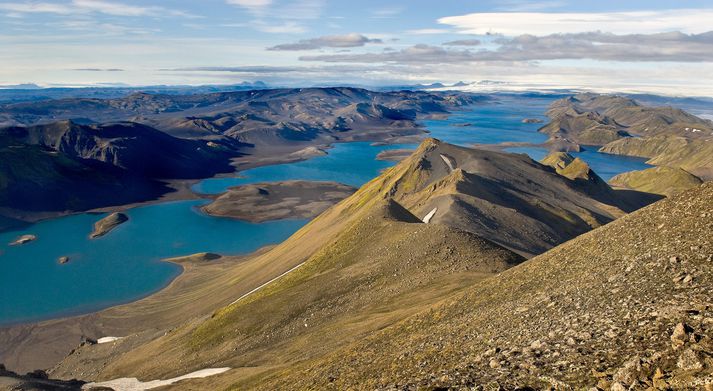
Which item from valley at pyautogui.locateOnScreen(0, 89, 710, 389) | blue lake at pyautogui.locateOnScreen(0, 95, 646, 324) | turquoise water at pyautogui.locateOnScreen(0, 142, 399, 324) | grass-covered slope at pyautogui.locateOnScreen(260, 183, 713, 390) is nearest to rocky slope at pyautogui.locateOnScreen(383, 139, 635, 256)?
valley at pyautogui.locateOnScreen(0, 89, 710, 389)

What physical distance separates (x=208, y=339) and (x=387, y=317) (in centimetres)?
2674

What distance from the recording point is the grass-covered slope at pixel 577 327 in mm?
19984

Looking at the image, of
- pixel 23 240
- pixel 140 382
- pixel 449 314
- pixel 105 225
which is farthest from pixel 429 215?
pixel 23 240

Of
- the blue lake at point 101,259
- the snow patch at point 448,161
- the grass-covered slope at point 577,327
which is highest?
the grass-covered slope at point 577,327

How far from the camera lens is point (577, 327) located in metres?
24.8

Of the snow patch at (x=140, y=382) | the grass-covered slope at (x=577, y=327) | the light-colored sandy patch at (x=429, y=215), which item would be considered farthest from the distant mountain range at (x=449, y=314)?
the snow patch at (x=140, y=382)

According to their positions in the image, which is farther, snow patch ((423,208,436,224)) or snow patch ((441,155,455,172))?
→ snow patch ((441,155,455,172))

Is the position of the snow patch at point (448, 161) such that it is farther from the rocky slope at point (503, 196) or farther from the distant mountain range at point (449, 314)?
the distant mountain range at point (449, 314)

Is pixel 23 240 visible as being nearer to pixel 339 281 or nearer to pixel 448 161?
pixel 448 161

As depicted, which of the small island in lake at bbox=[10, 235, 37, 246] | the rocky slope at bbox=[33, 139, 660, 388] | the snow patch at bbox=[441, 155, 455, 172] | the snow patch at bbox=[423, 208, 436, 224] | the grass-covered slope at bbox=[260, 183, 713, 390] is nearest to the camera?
the grass-covered slope at bbox=[260, 183, 713, 390]

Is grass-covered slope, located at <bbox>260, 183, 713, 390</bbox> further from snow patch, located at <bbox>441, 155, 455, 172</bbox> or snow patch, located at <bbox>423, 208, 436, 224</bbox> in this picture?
snow patch, located at <bbox>441, 155, 455, 172</bbox>

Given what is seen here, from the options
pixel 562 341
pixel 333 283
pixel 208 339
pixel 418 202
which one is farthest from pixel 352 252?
pixel 418 202

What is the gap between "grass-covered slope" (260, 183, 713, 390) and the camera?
19984 mm

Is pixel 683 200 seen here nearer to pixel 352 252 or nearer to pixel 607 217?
pixel 352 252
